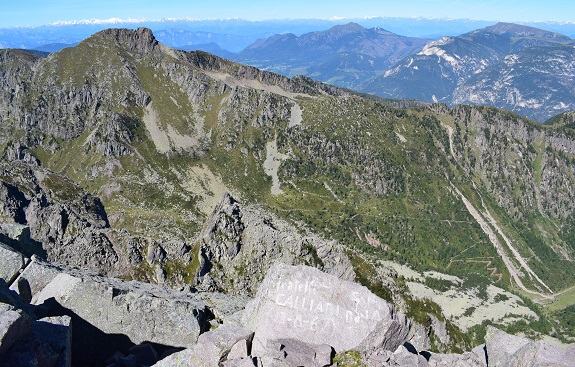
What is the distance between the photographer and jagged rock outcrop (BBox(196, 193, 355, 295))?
74812mm

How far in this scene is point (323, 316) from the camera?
92.6 feet

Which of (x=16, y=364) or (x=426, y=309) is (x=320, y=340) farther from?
(x=426, y=309)

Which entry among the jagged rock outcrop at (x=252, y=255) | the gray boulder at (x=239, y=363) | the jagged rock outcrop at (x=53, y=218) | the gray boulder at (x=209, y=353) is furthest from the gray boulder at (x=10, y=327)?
the jagged rock outcrop at (x=252, y=255)

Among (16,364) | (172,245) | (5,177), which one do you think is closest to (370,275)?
(172,245)

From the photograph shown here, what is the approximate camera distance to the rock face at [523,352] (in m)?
25.9

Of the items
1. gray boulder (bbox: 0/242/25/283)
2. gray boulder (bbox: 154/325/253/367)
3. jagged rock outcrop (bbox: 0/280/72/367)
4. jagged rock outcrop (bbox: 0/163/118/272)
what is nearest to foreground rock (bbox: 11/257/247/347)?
gray boulder (bbox: 0/242/25/283)

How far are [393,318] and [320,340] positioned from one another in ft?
18.7

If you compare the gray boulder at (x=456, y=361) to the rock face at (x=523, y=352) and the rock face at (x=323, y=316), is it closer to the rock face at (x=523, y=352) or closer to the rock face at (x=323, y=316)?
the rock face at (x=523, y=352)

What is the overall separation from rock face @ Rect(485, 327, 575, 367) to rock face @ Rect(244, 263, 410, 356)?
6.31m

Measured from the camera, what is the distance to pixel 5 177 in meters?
123

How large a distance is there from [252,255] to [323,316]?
52.0m

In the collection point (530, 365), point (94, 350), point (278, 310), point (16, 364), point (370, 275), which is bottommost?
point (370, 275)

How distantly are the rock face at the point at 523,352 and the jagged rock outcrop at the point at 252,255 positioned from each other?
42.3 meters

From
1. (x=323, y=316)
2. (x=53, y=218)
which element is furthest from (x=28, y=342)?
(x=53, y=218)
